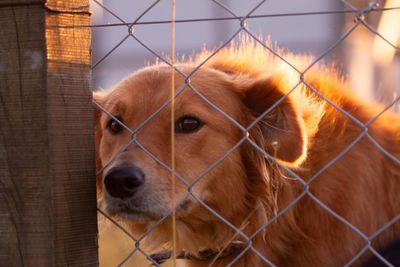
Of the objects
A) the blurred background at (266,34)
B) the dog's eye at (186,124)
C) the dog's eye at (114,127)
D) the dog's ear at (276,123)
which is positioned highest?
the dog's ear at (276,123)

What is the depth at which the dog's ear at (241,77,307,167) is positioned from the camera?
2.62m

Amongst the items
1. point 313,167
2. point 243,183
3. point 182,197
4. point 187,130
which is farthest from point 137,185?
point 313,167

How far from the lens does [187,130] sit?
2941 millimetres

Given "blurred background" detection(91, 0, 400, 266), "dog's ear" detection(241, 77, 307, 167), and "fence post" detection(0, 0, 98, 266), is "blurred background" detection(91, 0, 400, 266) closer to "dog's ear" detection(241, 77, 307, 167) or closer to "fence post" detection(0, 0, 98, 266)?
"dog's ear" detection(241, 77, 307, 167)

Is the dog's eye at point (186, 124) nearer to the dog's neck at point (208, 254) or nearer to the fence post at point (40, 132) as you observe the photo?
the dog's neck at point (208, 254)

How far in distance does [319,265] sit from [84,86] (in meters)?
1.35

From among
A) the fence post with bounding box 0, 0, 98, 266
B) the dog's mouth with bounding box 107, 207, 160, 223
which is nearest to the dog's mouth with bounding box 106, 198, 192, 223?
the dog's mouth with bounding box 107, 207, 160, 223

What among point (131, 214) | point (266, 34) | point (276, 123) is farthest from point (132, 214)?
point (266, 34)

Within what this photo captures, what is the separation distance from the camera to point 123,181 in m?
2.56

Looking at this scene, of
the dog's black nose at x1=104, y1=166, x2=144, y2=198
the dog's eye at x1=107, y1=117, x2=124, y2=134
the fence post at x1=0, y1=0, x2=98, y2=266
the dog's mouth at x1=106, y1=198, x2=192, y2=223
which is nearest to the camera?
the fence post at x1=0, y1=0, x2=98, y2=266

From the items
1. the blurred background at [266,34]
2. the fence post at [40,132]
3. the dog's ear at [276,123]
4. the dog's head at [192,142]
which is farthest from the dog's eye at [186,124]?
the blurred background at [266,34]

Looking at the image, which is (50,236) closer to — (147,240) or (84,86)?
(84,86)

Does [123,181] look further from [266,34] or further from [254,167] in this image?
[266,34]

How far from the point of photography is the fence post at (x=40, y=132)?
195 cm
